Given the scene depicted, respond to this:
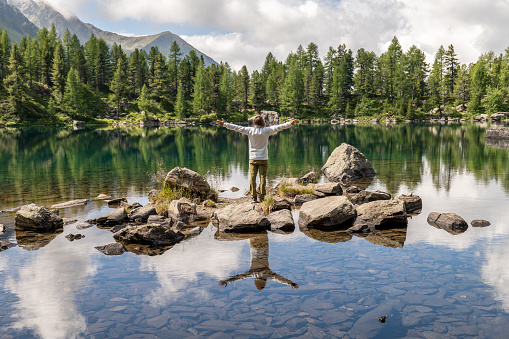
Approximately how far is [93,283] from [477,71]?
491 ft

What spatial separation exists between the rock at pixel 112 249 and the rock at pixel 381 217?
7.31 metres

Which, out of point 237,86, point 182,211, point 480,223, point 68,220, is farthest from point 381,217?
point 237,86

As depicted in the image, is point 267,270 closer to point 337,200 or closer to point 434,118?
point 337,200

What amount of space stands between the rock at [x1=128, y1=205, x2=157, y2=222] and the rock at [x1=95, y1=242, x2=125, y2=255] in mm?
3318

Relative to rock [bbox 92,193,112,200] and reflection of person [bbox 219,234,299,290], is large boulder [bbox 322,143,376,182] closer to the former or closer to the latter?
rock [bbox 92,193,112,200]

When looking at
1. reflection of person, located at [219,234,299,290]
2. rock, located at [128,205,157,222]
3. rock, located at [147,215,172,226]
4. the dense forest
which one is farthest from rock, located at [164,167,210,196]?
the dense forest

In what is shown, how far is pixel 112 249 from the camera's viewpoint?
37.7 feet

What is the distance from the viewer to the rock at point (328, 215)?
13.8 meters

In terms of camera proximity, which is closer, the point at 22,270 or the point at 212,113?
the point at 22,270

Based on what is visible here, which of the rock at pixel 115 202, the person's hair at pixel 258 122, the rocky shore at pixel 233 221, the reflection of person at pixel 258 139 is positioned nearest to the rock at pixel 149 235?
the rocky shore at pixel 233 221

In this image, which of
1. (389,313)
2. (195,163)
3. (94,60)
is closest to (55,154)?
(195,163)

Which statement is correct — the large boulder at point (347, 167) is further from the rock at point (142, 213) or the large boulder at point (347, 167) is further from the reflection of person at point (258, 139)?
the rock at point (142, 213)

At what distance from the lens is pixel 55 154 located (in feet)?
141

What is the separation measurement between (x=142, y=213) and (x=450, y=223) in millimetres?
11207
